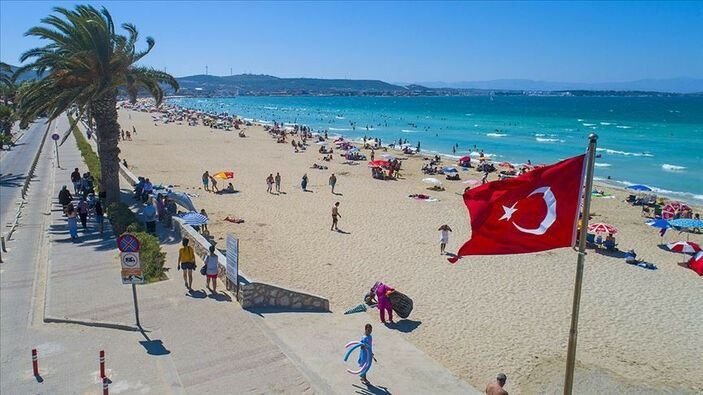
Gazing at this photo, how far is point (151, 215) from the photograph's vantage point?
16.6 meters

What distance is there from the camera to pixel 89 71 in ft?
60.6

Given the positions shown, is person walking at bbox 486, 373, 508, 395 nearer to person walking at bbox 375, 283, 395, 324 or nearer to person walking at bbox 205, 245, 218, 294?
person walking at bbox 375, 283, 395, 324

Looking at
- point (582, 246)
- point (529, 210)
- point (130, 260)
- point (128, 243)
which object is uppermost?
point (529, 210)

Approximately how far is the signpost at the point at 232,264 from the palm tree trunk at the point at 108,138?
404 inches

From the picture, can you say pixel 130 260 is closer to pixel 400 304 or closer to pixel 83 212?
pixel 400 304

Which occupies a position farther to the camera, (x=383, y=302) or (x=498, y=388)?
(x=383, y=302)

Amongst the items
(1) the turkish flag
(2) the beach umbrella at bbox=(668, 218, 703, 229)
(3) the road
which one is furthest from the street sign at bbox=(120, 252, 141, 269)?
(2) the beach umbrella at bbox=(668, 218, 703, 229)

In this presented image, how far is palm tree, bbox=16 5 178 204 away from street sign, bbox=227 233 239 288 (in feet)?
31.4

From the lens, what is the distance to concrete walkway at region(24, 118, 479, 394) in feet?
26.8

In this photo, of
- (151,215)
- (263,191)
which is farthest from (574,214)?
(263,191)

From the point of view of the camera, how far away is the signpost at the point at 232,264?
11.0 metres

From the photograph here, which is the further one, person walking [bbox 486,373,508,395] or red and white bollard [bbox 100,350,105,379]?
red and white bollard [bbox 100,350,105,379]

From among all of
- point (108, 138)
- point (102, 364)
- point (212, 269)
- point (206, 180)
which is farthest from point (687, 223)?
point (206, 180)

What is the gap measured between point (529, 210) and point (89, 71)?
56.3 feet
